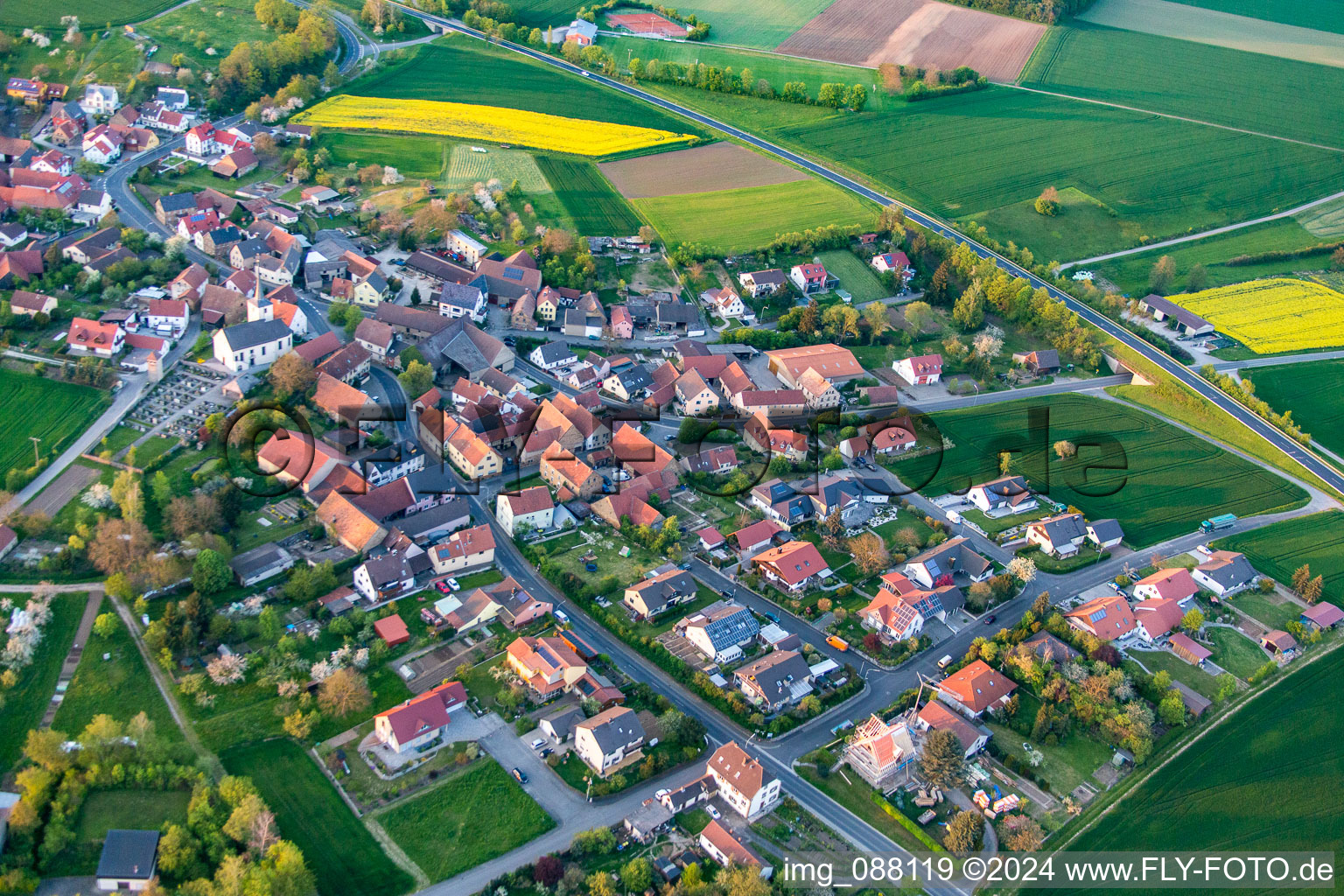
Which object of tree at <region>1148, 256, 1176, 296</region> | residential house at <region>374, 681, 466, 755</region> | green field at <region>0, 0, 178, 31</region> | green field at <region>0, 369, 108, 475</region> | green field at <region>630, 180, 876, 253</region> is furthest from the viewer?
green field at <region>0, 0, 178, 31</region>

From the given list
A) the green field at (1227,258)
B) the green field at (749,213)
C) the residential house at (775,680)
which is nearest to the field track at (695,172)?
the green field at (749,213)

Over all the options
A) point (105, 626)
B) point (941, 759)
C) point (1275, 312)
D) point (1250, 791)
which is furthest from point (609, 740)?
point (1275, 312)

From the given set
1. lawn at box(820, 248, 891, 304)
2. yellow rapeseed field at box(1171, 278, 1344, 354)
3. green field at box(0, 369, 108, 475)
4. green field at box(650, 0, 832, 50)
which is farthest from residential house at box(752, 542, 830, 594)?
green field at box(650, 0, 832, 50)

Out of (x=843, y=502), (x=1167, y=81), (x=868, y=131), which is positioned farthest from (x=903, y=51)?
(x=843, y=502)

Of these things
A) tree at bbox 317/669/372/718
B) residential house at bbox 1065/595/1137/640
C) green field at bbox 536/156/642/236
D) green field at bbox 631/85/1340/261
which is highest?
green field at bbox 631/85/1340/261

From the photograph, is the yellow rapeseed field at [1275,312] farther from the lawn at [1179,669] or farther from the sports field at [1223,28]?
the sports field at [1223,28]

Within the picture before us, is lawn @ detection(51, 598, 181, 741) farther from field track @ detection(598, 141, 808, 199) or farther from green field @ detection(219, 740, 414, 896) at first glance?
field track @ detection(598, 141, 808, 199)

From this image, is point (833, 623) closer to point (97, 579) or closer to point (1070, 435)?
point (1070, 435)
